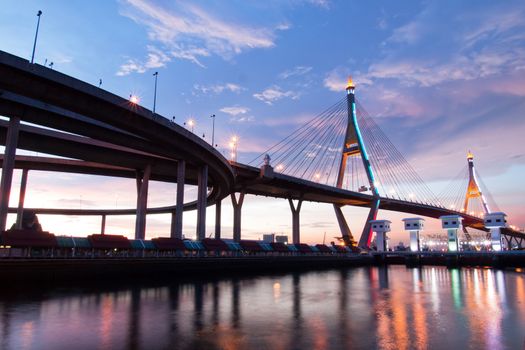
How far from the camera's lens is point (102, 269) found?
34.5 m

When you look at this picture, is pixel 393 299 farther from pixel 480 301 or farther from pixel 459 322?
pixel 459 322

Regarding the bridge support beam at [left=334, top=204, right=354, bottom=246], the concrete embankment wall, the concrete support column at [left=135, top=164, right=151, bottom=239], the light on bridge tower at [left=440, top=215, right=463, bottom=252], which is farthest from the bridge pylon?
the concrete support column at [left=135, top=164, right=151, bottom=239]

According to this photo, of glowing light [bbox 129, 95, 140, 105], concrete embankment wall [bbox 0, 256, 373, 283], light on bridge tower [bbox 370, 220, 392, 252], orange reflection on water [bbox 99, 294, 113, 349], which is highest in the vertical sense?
glowing light [bbox 129, 95, 140, 105]

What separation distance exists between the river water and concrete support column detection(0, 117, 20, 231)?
1778 cm

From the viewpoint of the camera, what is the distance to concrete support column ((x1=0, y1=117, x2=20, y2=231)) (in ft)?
128

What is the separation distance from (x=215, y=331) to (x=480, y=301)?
17.6 meters

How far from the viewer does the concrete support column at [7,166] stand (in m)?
38.9

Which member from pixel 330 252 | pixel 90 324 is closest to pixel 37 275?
pixel 90 324

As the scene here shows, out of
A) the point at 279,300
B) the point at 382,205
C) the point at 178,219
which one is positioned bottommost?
the point at 279,300

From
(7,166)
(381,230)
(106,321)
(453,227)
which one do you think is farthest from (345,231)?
(106,321)

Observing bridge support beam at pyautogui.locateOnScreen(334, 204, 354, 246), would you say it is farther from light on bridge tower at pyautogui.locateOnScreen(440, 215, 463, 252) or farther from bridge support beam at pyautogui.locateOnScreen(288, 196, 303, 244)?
light on bridge tower at pyautogui.locateOnScreen(440, 215, 463, 252)

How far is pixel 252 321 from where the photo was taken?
16656 millimetres

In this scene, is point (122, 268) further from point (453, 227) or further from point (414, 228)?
point (453, 227)

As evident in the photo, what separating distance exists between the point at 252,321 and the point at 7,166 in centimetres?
3408
